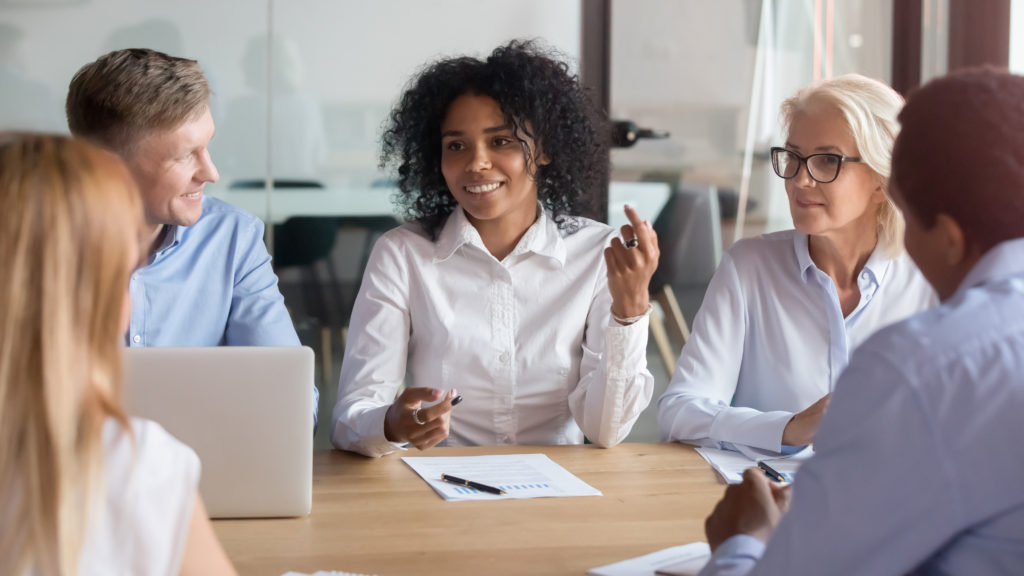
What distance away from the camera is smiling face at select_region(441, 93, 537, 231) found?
7.05 ft

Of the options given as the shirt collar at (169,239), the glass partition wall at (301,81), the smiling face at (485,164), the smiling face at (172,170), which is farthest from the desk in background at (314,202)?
the smiling face at (172,170)

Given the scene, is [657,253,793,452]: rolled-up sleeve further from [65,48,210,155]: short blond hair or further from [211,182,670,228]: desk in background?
[211,182,670,228]: desk in background

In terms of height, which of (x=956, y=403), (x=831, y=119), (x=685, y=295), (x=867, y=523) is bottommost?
(x=685, y=295)

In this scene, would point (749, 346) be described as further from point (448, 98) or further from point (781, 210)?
point (781, 210)

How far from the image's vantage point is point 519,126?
220cm

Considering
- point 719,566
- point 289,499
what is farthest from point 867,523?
point 289,499

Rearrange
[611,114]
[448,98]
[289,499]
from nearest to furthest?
1. [289,499]
2. [448,98]
3. [611,114]

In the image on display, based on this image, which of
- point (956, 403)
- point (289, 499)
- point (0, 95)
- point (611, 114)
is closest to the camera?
point (956, 403)

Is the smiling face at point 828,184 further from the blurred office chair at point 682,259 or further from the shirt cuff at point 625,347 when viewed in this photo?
the blurred office chair at point 682,259

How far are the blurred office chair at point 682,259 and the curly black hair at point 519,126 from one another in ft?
3.68

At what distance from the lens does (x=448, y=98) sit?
226 cm

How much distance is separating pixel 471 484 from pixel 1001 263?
87 centimetres

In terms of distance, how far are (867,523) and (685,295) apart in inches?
112

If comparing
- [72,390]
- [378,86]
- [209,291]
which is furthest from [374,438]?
[378,86]
